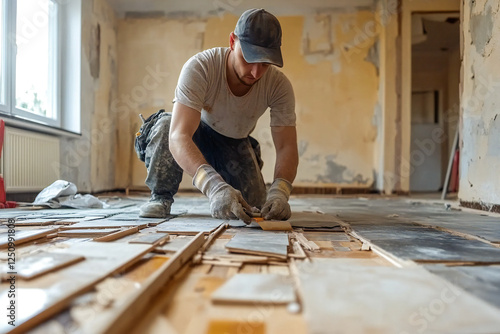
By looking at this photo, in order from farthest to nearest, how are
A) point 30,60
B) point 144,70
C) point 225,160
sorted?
point 144,70
point 30,60
point 225,160

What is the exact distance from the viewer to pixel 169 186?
244 cm

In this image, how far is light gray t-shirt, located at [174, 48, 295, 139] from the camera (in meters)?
2.11

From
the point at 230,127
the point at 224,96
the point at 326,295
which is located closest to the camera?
the point at 326,295

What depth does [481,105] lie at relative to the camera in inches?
124

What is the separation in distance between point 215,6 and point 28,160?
3.70 metres

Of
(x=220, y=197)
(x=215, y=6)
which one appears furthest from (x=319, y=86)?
(x=220, y=197)

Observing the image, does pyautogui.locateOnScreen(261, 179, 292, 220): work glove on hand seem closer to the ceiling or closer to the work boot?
the work boot

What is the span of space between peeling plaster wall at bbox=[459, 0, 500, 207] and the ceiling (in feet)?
9.03

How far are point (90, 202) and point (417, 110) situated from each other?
7.80 meters

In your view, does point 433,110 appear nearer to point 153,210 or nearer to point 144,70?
point 144,70

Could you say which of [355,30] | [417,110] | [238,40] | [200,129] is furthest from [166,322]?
[417,110]

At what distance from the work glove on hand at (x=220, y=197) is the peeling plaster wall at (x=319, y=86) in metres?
4.02

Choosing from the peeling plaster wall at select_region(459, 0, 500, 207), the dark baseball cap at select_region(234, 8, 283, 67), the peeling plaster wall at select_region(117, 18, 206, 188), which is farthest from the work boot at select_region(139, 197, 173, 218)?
the peeling plaster wall at select_region(117, 18, 206, 188)

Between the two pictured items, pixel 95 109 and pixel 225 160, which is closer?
pixel 225 160
